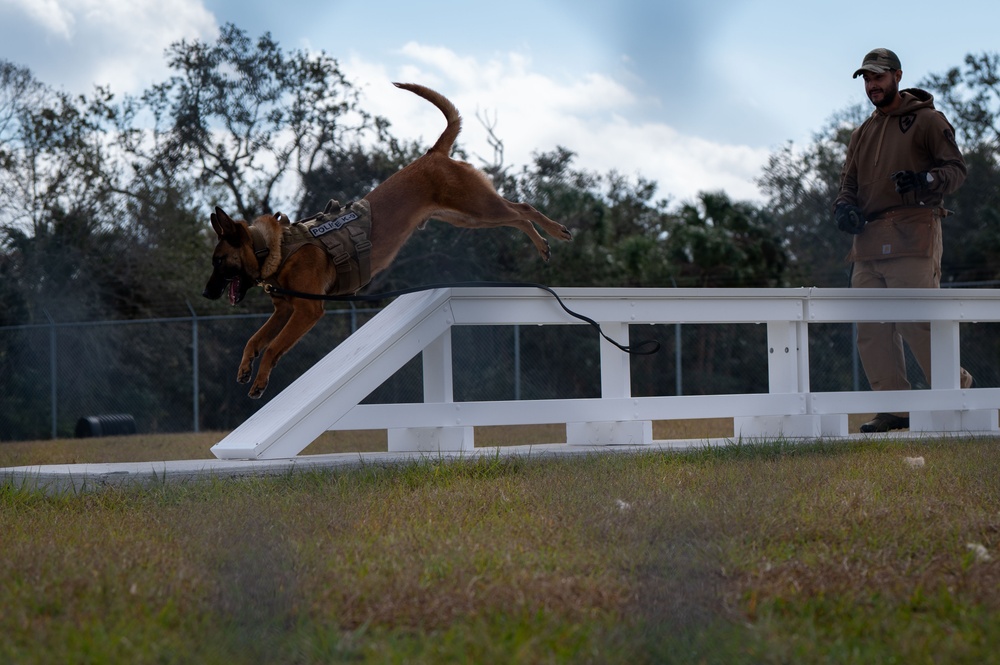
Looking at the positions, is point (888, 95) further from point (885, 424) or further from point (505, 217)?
point (505, 217)

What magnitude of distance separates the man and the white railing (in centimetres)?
30

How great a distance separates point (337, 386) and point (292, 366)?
10.7 metres

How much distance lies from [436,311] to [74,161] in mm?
12969

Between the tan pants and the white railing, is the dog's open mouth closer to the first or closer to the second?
the white railing

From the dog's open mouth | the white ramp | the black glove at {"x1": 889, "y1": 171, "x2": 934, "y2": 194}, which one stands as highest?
the black glove at {"x1": 889, "y1": 171, "x2": 934, "y2": 194}

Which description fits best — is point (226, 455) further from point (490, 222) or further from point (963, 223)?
point (963, 223)

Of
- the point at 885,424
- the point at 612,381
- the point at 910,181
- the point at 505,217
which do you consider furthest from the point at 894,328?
the point at 505,217

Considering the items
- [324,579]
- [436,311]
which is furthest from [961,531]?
[436,311]

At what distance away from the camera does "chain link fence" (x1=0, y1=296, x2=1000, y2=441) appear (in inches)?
535

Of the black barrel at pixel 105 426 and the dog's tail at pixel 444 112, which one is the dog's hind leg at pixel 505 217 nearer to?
the dog's tail at pixel 444 112

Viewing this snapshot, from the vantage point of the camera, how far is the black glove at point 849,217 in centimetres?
570

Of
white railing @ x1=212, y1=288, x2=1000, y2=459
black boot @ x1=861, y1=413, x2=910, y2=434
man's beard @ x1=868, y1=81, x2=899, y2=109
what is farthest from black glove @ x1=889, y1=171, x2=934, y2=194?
black boot @ x1=861, y1=413, x2=910, y2=434

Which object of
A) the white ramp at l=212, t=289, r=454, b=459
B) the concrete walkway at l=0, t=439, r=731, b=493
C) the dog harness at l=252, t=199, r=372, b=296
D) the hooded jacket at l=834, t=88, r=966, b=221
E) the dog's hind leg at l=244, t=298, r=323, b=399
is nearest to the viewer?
the concrete walkway at l=0, t=439, r=731, b=493

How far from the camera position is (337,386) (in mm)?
4332
